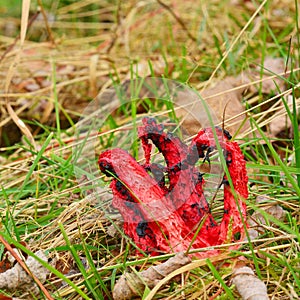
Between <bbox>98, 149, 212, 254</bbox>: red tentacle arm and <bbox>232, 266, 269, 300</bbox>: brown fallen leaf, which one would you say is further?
<bbox>98, 149, 212, 254</bbox>: red tentacle arm

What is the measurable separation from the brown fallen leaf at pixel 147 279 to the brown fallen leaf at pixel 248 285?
18 cm

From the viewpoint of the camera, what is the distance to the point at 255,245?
2141mm

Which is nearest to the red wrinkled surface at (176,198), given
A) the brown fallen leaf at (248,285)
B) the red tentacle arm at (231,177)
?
the red tentacle arm at (231,177)

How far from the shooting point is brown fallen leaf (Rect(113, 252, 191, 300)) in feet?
6.45

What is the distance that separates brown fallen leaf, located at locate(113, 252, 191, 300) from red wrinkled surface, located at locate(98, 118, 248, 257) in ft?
0.29

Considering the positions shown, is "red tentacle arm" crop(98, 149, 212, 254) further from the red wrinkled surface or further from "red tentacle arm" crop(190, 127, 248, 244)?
"red tentacle arm" crop(190, 127, 248, 244)

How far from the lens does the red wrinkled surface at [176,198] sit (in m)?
2.06

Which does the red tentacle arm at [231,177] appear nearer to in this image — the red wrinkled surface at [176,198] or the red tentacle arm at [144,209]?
the red wrinkled surface at [176,198]

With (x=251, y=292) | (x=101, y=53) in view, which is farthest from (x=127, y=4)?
(x=251, y=292)

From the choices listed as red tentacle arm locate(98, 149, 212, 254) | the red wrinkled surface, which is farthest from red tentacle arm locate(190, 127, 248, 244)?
red tentacle arm locate(98, 149, 212, 254)

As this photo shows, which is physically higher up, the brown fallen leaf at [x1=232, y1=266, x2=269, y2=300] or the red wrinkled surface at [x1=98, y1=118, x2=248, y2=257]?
the red wrinkled surface at [x1=98, y1=118, x2=248, y2=257]

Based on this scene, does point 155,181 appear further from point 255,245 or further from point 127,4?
point 127,4

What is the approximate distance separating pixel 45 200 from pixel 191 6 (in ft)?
12.7

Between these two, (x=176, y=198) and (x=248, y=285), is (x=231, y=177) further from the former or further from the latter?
(x=248, y=285)
